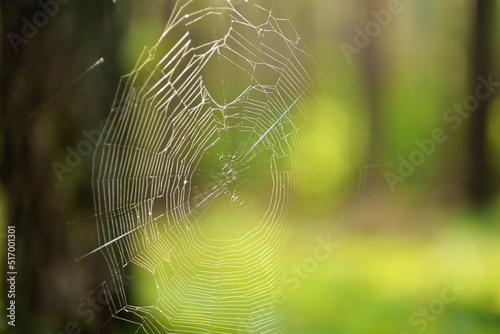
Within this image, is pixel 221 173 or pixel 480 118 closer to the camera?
pixel 221 173

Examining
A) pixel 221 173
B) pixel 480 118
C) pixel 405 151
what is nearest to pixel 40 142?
pixel 221 173

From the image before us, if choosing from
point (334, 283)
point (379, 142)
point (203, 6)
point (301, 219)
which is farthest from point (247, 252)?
point (203, 6)

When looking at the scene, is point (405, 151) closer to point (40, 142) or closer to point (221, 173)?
point (221, 173)

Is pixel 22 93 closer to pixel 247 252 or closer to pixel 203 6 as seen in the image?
pixel 203 6

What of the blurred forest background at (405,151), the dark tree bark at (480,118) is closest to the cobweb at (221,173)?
the blurred forest background at (405,151)

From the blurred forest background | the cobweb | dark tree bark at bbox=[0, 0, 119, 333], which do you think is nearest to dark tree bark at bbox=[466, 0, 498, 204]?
the blurred forest background

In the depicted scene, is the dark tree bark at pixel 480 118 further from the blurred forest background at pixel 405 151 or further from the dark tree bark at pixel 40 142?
the dark tree bark at pixel 40 142
